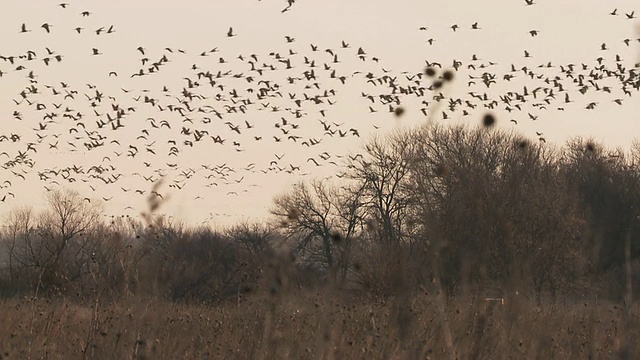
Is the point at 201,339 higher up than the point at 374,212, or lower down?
lower down

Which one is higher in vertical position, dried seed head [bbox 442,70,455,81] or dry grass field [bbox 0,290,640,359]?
dried seed head [bbox 442,70,455,81]

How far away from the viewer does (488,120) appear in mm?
4773

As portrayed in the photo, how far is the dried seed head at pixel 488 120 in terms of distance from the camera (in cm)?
477

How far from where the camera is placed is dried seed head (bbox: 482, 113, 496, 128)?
4.77 metres

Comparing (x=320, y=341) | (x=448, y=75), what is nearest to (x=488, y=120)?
(x=448, y=75)

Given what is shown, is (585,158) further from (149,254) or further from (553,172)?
(149,254)

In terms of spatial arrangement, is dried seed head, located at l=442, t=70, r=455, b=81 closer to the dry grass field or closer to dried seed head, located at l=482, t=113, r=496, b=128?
dried seed head, located at l=482, t=113, r=496, b=128

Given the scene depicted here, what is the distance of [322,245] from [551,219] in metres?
25.8

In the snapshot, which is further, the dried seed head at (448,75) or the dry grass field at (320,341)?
the dry grass field at (320,341)

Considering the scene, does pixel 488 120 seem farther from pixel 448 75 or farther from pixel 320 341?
pixel 320 341

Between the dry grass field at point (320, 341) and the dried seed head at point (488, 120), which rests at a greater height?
the dried seed head at point (488, 120)

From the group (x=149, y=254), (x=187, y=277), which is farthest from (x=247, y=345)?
(x=187, y=277)

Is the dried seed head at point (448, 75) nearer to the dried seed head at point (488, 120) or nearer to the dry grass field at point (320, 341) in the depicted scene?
the dried seed head at point (488, 120)

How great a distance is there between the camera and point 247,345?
360 inches
